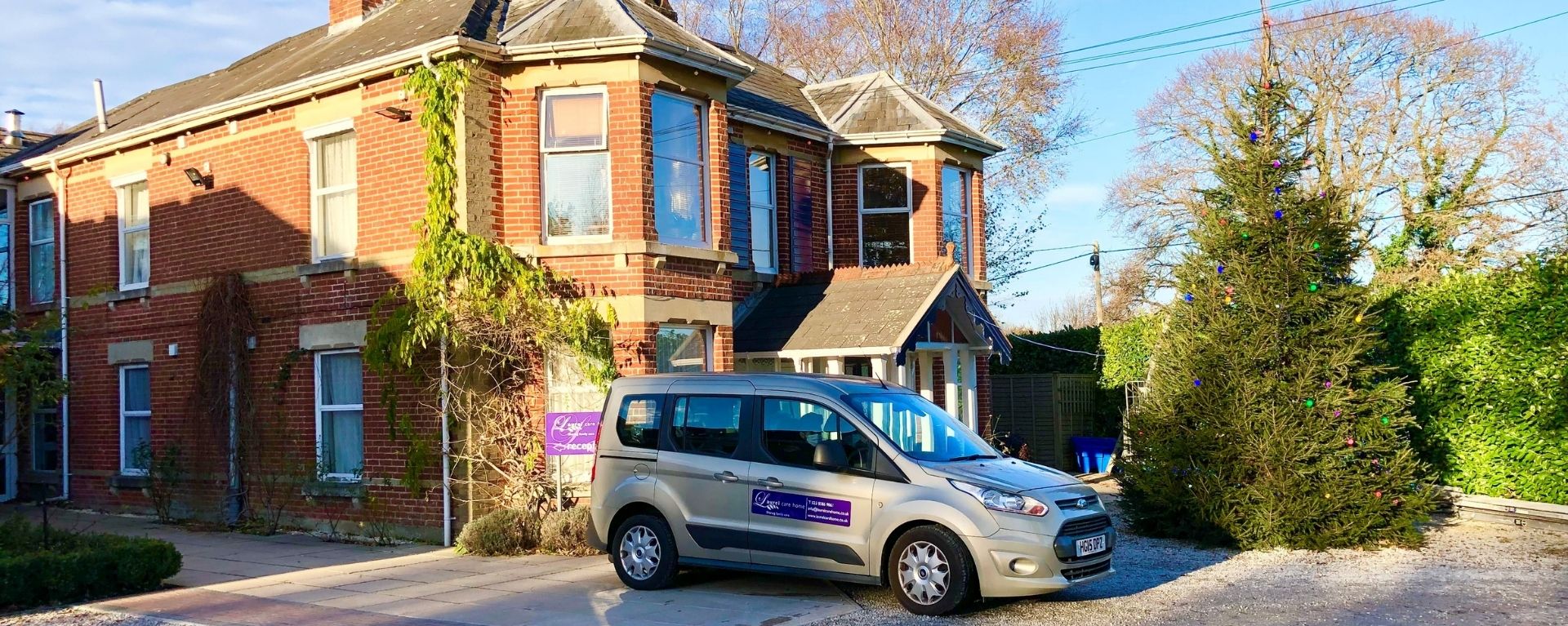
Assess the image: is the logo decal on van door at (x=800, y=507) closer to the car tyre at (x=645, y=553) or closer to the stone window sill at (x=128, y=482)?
the car tyre at (x=645, y=553)

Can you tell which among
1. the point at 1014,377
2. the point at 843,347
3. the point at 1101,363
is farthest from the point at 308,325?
the point at 1101,363

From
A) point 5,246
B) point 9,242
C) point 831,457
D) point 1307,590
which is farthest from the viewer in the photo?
point 5,246

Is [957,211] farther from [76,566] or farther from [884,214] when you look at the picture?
[76,566]

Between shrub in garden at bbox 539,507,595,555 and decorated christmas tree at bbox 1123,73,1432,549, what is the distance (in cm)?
584

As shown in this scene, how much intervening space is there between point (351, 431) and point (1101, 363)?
14965mm

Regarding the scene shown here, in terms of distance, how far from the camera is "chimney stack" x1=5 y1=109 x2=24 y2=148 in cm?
2234

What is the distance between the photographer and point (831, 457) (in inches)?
376

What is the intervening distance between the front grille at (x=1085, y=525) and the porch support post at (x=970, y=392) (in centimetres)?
720

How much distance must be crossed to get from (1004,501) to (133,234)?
45.5 ft

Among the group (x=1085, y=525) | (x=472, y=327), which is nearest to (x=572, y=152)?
(x=472, y=327)

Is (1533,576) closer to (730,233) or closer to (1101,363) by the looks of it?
(730,233)

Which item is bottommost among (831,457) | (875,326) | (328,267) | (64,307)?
(831,457)

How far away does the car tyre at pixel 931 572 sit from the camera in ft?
29.2

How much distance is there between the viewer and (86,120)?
20.8 m
